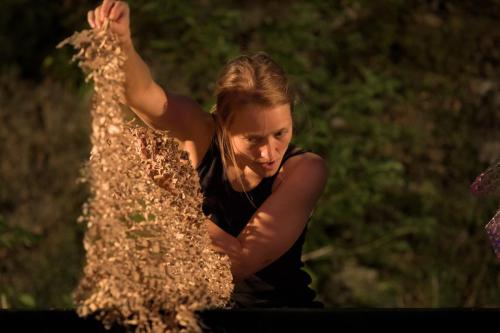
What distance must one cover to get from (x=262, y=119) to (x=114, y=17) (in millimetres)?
723

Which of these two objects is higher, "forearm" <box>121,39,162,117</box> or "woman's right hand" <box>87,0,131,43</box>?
"woman's right hand" <box>87,0,131,43</box>

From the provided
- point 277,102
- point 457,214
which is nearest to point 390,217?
point 457,214

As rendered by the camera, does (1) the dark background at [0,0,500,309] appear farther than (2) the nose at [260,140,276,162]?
Yes

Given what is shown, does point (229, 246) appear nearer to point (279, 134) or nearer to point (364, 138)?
point (279, 134)

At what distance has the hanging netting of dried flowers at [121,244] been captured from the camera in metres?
1.77

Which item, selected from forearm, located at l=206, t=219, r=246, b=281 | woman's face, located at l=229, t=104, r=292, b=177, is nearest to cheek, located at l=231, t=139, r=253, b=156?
woman's face, located at l=229, t=104, r=292, b=177

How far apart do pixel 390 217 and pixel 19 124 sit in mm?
2529

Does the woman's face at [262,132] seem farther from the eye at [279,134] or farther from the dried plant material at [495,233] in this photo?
the dried plant material at [495,233]

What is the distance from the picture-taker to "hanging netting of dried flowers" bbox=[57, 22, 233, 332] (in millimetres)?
1771

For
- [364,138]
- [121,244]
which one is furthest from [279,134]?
[364,138]

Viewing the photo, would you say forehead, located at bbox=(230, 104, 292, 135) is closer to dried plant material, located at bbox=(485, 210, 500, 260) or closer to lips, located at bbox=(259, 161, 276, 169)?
lips, located at bbox=(259, 161, 276, 169)

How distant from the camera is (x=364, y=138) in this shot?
5883mm

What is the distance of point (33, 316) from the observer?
1716 mm

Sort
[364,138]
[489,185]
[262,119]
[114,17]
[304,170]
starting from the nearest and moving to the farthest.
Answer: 1. [114,17]
2. [489,185]
3. [262,119]
4. [304,170]
5. [364,138]
